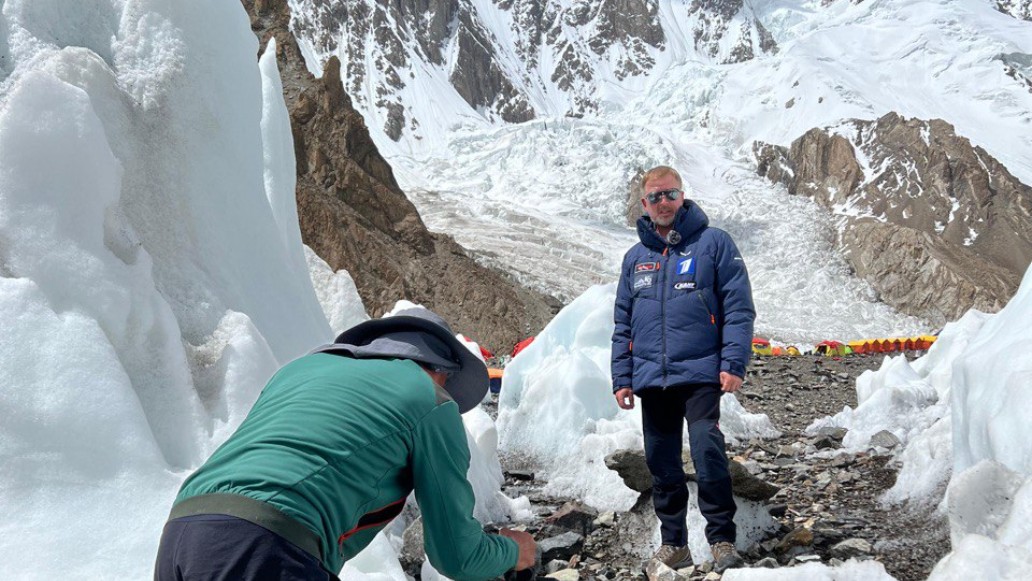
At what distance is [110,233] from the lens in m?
3.93

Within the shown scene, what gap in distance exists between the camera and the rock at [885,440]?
271 inches

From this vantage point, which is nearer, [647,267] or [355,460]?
[355,460]

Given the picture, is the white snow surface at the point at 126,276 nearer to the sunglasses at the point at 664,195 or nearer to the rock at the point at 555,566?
the rock at the point at 555,566

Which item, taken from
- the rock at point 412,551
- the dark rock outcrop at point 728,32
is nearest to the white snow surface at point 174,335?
the rock at point 412,551

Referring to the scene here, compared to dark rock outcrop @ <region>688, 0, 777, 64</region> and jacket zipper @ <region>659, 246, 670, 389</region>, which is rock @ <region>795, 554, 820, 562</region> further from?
dark rock outcrop @ <region>688, 0, 777, 64</region>

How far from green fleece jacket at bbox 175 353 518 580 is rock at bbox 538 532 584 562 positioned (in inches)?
95.8

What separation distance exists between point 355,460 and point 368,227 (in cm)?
3935

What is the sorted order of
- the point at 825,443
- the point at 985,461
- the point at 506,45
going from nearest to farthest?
the point at 985,461
the point at 825,443
the point at 506,45

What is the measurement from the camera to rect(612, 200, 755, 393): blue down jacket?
3830mm

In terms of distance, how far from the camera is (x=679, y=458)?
158 inches

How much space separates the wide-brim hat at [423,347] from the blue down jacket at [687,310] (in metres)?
1.80

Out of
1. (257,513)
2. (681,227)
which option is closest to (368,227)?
(681,227)

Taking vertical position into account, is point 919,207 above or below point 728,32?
below

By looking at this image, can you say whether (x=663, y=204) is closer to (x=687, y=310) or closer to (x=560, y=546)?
(x=687, y=310)
